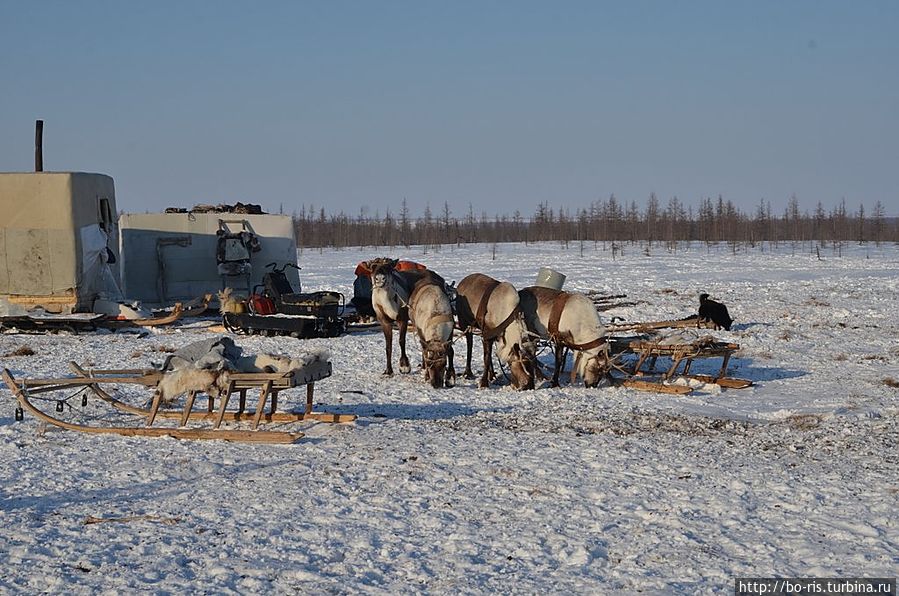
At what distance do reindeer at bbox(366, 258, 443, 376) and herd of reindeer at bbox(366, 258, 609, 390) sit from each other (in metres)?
0.70

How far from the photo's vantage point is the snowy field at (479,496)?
5.73 m

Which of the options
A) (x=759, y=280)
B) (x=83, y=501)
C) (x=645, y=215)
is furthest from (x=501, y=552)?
(x=645, y=215)

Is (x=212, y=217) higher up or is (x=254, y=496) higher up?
(x=212, y=217)

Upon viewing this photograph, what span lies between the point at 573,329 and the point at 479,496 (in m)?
5.65

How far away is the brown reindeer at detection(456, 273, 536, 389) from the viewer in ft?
41.5

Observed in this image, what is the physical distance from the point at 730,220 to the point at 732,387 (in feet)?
237

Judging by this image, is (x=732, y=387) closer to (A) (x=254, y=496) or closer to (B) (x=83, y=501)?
(A) (x=254, y=496)

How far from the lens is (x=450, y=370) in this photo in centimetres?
1330

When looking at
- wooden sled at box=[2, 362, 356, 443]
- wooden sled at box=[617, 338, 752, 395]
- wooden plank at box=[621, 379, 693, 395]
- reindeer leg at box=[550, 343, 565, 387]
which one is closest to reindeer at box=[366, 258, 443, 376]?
reindeer leg at box=[550, 343, 565, 387]

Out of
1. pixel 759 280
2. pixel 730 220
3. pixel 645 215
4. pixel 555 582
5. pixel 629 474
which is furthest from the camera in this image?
pixel 645 215

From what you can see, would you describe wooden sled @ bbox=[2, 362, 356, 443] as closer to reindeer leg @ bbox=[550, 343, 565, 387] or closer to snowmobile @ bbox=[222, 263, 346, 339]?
reindeer leg @ bbox=[550, 343, 565, 387]

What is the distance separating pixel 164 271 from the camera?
24062mm

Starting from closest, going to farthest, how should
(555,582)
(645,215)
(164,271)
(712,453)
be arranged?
1. (555,582)
2. (712,453)
3. (164,271)
4. (645,215)

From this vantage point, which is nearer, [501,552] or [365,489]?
[501,552]
